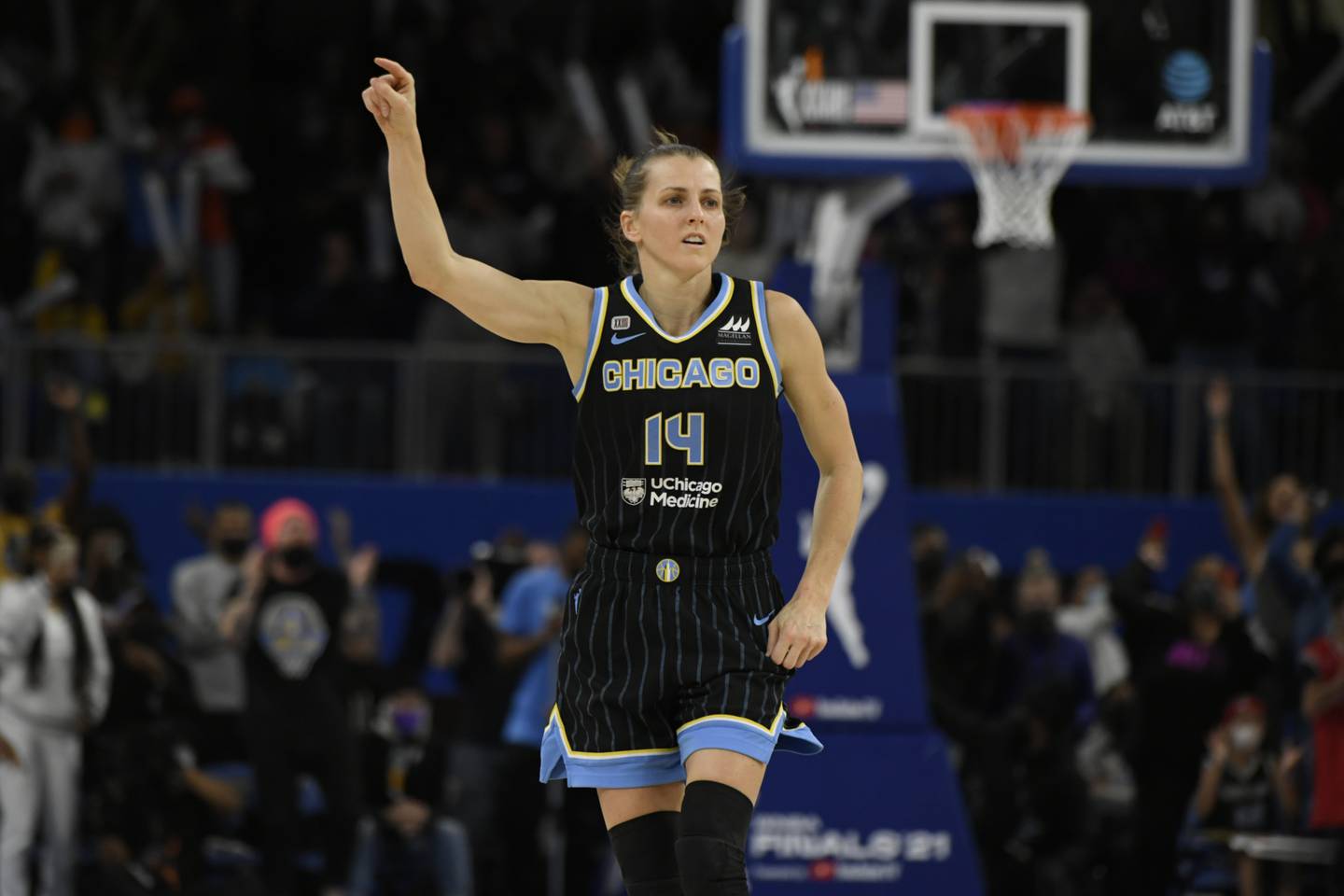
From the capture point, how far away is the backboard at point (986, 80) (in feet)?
34.6

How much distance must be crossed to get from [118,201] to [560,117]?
12.6 ft

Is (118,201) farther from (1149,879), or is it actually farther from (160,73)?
(1149,879)

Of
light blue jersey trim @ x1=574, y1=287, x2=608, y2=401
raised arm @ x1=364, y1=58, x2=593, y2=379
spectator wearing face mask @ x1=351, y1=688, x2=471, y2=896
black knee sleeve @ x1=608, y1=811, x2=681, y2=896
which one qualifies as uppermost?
raised arm @ x1=364, y1=58, x2=593, y2=379

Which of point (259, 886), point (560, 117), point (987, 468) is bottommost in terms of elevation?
point (259, 886)

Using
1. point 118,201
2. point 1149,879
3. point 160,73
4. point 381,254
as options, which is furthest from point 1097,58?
point 160,73

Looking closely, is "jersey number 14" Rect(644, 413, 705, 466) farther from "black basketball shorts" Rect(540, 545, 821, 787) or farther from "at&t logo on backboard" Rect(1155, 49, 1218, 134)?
"at&t logo on backboard" Rect(1155, 49, 1218, 134)

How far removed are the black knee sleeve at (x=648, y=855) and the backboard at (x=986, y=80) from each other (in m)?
5.29

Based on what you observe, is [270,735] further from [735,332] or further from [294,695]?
[735,332]

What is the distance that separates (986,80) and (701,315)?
567cm

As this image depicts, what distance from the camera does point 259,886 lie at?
1156 cm

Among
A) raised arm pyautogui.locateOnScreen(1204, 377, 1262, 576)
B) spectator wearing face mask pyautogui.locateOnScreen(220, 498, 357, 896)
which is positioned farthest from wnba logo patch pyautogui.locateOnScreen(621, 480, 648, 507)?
raised arm pyautogui.locateOnScreen(1204, 377, 1262, 576)

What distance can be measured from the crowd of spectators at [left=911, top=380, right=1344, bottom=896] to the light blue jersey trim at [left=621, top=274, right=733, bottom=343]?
20.8ft

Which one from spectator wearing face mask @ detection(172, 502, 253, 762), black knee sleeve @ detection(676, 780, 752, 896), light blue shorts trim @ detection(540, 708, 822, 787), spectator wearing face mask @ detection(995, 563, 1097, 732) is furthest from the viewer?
spectator wearing face mask @ detection(172, 502, 253, 762)

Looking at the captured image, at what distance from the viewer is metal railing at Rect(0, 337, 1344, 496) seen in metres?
15.9
